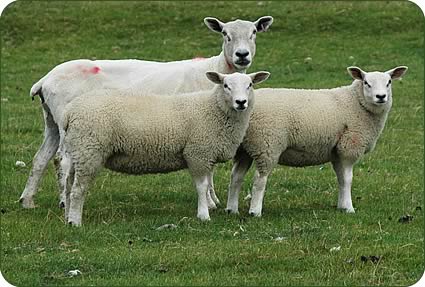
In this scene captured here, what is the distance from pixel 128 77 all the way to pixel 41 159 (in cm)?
130

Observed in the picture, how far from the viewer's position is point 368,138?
9.95 m

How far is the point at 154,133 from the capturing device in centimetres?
917

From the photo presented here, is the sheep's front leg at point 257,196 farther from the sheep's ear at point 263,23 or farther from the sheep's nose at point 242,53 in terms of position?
the sheep's ear at point 263,23

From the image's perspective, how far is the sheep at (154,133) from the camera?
9.09m

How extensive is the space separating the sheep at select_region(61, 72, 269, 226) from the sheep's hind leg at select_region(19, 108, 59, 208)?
0.95 m

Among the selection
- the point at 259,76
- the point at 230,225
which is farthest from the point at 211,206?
the point at 259,76

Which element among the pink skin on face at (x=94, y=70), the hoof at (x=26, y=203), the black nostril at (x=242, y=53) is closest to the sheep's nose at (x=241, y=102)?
the black nostril at (x=242, y=53)

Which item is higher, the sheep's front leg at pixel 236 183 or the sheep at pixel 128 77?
the sheep at pixel 128 77

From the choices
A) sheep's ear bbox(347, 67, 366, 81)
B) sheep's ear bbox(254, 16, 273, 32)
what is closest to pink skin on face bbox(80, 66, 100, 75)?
sheep's ear bbox(254, 16, 273, 32)

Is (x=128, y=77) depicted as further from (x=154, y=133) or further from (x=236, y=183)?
(x=236, y=183)

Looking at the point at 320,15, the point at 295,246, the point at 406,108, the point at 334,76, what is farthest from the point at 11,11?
the point at 295,246

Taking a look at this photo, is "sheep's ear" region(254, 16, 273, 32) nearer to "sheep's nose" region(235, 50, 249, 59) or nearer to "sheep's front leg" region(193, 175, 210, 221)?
"sheep's nose" region(235, 50, 249, 59)

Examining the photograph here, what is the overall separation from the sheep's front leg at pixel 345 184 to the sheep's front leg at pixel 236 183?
94 cm

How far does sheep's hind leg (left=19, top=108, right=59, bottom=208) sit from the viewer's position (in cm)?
1030
